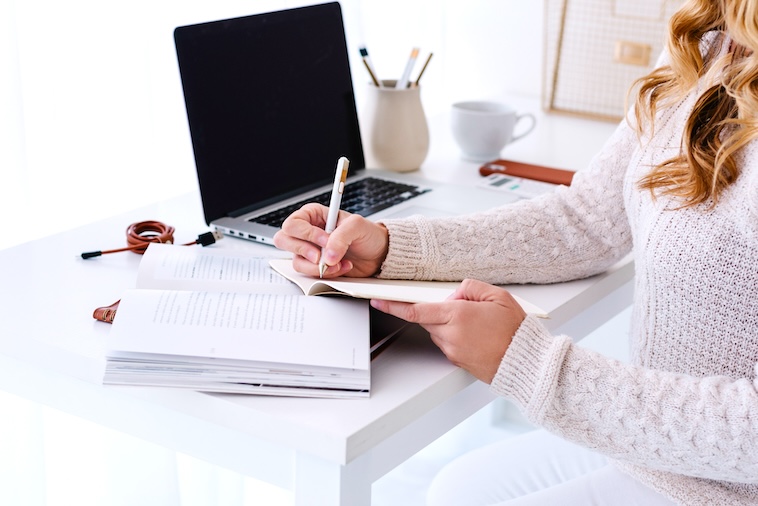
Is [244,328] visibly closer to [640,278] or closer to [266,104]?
[640,278]

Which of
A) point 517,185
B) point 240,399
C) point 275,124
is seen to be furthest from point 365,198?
point 240,399

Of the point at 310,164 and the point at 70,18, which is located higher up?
the point at 70,18

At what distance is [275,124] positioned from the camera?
1267 mm

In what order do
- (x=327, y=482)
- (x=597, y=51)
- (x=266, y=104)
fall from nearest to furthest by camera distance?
1. (x=327, y=482)
2. (x=266, y=104)
3. (x=597, y=51)

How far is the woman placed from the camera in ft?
2.59

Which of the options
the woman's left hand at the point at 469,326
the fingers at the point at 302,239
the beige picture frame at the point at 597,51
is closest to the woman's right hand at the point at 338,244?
the fingers at the point at 302,239

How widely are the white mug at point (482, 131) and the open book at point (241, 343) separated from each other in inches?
29.8

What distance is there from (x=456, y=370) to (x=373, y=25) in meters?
1.61

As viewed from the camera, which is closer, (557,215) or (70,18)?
(557,215)

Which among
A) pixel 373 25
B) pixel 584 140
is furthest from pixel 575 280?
pixel 373 25

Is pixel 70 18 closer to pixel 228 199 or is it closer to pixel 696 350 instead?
pixel 228 199

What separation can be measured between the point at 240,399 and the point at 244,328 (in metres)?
0.07

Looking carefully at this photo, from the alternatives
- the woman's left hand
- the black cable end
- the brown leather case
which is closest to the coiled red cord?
the black cable end

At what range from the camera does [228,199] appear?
119cm
